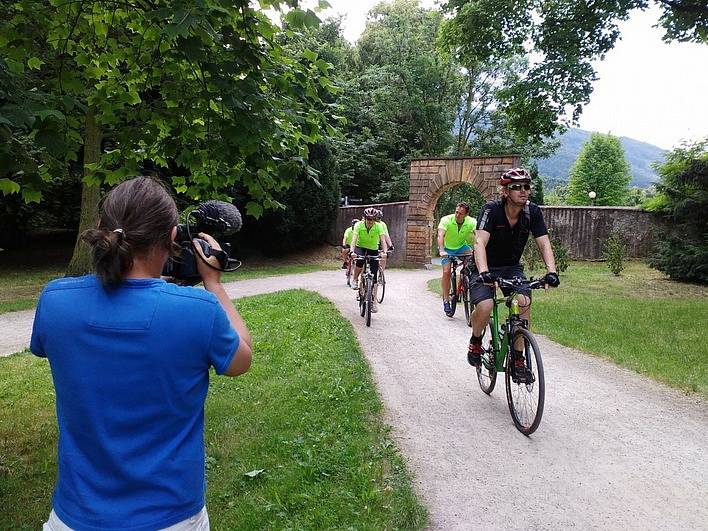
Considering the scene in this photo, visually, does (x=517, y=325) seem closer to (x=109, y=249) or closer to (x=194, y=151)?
(x=194, y=151)

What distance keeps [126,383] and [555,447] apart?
3.55 metres

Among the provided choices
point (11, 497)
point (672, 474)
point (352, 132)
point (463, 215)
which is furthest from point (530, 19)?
point (352, 132)

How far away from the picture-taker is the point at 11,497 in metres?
3.79

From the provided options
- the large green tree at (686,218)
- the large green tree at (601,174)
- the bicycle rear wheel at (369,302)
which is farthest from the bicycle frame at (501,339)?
the large green tree at (601,174)

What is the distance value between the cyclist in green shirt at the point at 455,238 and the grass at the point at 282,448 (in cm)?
294

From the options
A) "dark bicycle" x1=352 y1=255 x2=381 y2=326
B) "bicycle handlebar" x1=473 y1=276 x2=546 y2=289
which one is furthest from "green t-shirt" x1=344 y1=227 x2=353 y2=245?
"bicycle handlebar" x1=473 y1=276 x2=546 y2=289

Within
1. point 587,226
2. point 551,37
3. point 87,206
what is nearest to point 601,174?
point 587,226

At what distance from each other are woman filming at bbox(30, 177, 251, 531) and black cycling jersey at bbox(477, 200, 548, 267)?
368 centimetres

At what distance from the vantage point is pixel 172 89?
4715 mm

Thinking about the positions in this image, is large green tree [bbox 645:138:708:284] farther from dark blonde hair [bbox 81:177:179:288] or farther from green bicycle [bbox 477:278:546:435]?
dark blonde hair [bbox 81:177:179:288]

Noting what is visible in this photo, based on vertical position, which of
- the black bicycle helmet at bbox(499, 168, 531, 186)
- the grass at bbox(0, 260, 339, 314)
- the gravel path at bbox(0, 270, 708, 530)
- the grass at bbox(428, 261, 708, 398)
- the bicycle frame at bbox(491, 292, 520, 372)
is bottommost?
the grass at bbox(0, 260, 339, 314)

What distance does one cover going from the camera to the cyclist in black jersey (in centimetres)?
475

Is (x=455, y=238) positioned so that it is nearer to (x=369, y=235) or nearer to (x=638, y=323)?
(x=369, y=235)

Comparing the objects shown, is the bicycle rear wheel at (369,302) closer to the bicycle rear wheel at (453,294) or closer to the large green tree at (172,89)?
the bicycle rear wheel at (453,294)
